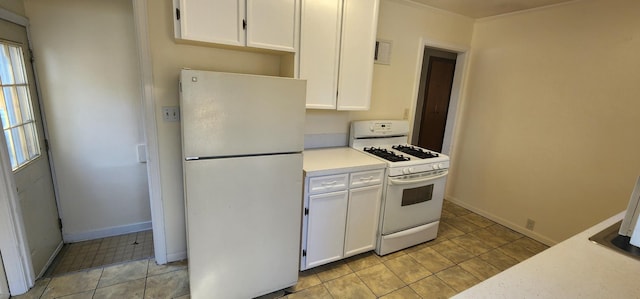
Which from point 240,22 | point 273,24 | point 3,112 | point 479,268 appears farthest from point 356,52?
point 3,112

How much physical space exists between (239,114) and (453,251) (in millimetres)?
2413

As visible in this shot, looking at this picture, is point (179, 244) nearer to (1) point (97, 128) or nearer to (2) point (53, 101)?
(1) point (97, 128)

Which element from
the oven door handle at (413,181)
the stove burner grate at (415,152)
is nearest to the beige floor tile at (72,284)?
the oven door handle at (413,181)

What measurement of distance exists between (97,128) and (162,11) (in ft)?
4.15

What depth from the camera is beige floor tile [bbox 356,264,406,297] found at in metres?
2.14

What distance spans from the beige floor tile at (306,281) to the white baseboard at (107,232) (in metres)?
1.70

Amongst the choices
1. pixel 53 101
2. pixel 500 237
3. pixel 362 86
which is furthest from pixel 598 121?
pixel 53 101

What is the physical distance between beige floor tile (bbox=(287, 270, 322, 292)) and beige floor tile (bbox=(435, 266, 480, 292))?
1.05 meters

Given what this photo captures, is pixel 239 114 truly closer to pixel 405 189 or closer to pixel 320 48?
pixel 320 48

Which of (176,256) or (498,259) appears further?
(498,259)

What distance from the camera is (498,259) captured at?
2.61 metres

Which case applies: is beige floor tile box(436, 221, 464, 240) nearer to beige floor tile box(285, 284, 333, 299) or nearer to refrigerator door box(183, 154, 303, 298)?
beige floor tile box(285, 284, 333, 299)

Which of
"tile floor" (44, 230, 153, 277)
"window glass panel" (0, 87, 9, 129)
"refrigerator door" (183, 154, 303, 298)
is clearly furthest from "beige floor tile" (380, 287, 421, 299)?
"window glass panel" (0, 87, 9, 129)

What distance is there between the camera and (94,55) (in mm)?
2287
